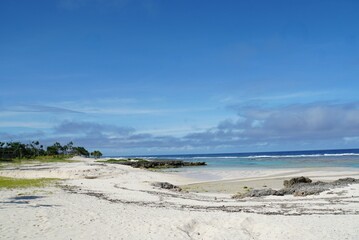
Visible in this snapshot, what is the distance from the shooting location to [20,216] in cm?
1466

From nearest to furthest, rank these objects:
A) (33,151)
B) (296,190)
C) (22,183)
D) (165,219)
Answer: (165,219) → (296,190) → (22,183) → (33,151)

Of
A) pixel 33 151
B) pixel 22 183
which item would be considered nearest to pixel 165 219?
pixel 22 183

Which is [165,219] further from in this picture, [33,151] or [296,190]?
[33,151]

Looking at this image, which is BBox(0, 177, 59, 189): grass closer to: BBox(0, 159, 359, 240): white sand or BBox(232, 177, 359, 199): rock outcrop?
BBox(0, 159, 359, 240): white sand

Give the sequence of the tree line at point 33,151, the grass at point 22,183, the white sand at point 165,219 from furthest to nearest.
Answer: the tree line at point 33,151
the grass at point 22,183
the white sand at point 165,219

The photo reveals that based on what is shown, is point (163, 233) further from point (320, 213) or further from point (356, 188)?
point (356, 188)

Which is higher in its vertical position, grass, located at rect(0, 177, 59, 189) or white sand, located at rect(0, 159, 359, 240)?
grass, located at rect(0, 177, 59, 189)

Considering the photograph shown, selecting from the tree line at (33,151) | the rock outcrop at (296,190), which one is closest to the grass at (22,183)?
the rock outcrop at (296,190)

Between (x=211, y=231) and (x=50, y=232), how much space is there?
5.67 meters

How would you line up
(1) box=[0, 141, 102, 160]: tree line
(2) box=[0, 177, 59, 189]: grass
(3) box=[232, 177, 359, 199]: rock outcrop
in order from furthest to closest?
(1) box=[0, 141, 102, 160]: tree line, (2) box=[0, 177, 59, 189]: grass, (3) box=[232, 177, 359, 199]: rock outcrop

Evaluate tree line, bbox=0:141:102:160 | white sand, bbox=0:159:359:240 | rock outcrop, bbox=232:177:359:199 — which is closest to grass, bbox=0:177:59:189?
white sand, bbox=0:159:359:240

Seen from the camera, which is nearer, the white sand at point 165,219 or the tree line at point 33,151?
the white sand at point 165,219

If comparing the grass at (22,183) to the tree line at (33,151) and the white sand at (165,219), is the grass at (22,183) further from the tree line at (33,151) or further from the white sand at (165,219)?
the tree line at (33,151)

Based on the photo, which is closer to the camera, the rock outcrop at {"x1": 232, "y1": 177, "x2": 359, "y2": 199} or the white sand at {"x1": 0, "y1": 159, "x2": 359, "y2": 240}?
the white sand at {"x1": 0, "y1": 159, "x2": 359, "y2": 240}
